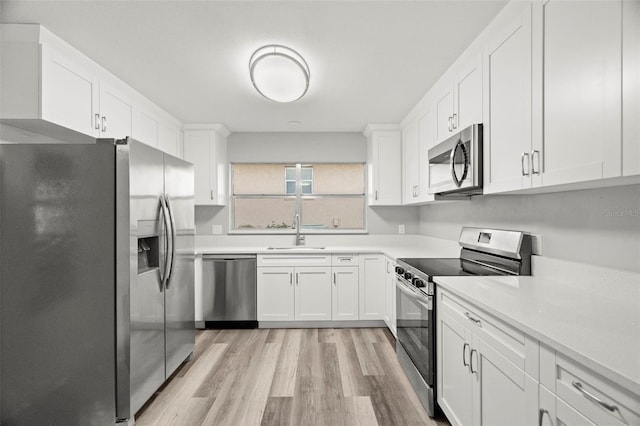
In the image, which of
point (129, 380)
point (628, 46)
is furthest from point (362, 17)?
point (129, 380)

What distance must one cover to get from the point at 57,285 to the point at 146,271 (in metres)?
0.47

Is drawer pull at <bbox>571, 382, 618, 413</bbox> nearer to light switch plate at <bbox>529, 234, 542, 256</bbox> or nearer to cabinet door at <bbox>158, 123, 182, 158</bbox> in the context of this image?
light switch plate at <bbox>529, 234, 542, 256</bbox>

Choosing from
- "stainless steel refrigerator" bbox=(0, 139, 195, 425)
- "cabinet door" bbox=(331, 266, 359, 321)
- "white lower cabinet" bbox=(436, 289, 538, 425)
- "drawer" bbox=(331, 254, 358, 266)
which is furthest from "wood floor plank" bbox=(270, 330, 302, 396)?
"white lower cabinet" bbox=(436, 289, 538, 425)

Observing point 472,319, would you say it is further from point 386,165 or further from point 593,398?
point 386,165

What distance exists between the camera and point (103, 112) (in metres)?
2.58

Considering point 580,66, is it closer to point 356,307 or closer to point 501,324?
point 501,324

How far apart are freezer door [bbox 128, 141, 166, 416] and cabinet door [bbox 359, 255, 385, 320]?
7.14 ft

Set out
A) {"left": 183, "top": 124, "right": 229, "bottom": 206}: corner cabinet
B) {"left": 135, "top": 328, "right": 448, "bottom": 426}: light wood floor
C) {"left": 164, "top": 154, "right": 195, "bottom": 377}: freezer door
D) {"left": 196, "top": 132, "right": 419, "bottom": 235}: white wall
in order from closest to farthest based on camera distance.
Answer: {"left": 135, "top": 328, "right": 448, "bottom": 426}: light wood floor < {"left": 164, "top": 154, "right": 195, "bottom": 377}: freezer door < {"left": 183, "top": 124, "right": 229, "bottom": 206}: corner cabinet < {"left": 196, "top": 132, "right": 419, "bottom": 235}: white wall

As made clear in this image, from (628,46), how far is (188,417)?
2.82 m

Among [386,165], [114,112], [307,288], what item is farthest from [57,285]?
[386,165]

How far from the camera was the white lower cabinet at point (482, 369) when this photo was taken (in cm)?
120

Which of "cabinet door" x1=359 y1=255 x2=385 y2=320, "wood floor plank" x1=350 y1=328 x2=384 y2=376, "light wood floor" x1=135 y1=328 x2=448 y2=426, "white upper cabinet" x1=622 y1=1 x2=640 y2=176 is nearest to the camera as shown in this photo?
"white upper cabinet" x1=622 y1=1 x2=640 y2=176

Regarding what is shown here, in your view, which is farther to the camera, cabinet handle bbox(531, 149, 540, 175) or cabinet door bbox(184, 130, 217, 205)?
cabinet door bbox(184, 130, 217, 205)

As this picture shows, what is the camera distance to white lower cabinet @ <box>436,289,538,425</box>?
1.20 meters
